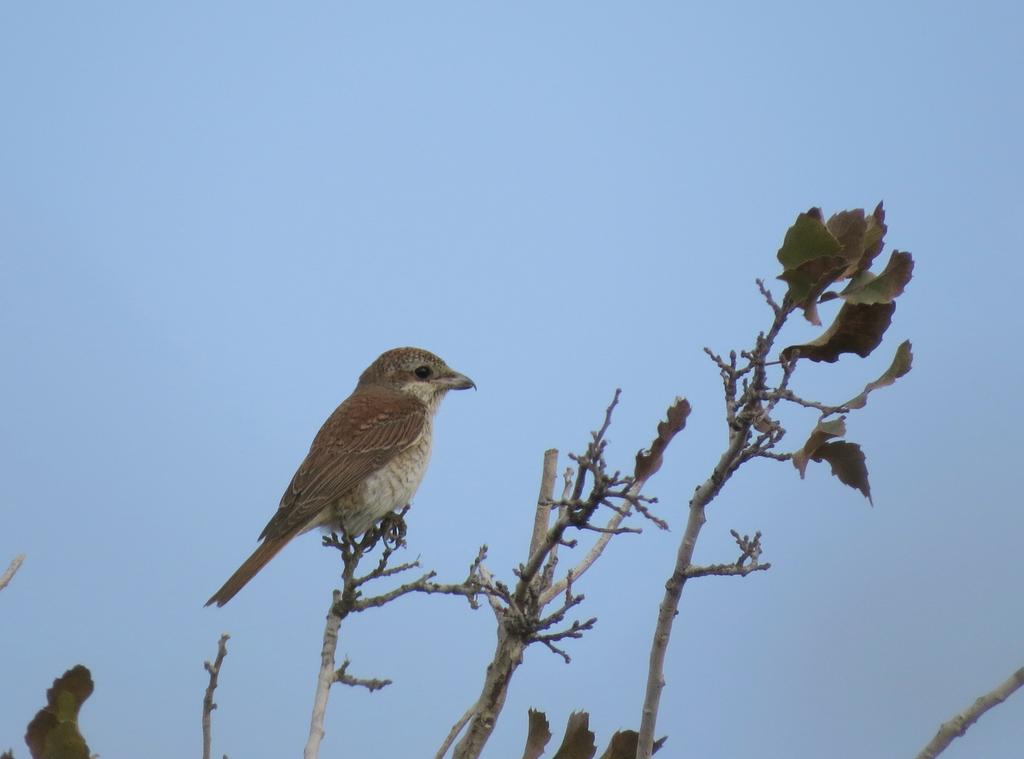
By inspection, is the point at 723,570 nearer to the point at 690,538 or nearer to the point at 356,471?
the point at 690,538

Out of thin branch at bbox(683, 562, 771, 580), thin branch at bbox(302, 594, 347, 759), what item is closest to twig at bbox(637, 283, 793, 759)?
thin branch at bbox(683, 562, 771, 580)

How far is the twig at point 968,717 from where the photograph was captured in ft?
8.32

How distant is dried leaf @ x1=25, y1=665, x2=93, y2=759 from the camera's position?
2674 millimetres

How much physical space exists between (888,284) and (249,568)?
13.4 ft

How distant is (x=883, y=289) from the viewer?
3051mm

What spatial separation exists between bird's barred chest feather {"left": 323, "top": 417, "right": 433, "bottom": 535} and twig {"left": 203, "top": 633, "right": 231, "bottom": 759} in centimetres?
275

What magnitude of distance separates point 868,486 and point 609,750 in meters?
0.96

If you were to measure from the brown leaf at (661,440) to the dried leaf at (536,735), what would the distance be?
0.75 metres

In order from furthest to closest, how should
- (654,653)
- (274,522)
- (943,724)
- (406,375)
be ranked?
(406,375) → (274,522) → (654,653) → (943,724)

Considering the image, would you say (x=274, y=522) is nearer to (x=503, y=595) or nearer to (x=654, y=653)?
(x=503, y=595)

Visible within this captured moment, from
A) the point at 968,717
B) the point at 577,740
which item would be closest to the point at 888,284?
the point at 968,717

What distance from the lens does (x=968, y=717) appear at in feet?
8.46

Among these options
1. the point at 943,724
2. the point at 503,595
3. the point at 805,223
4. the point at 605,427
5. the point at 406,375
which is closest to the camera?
the point at 943,724

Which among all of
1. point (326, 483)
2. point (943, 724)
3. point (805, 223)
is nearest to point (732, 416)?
point (805, 223)
